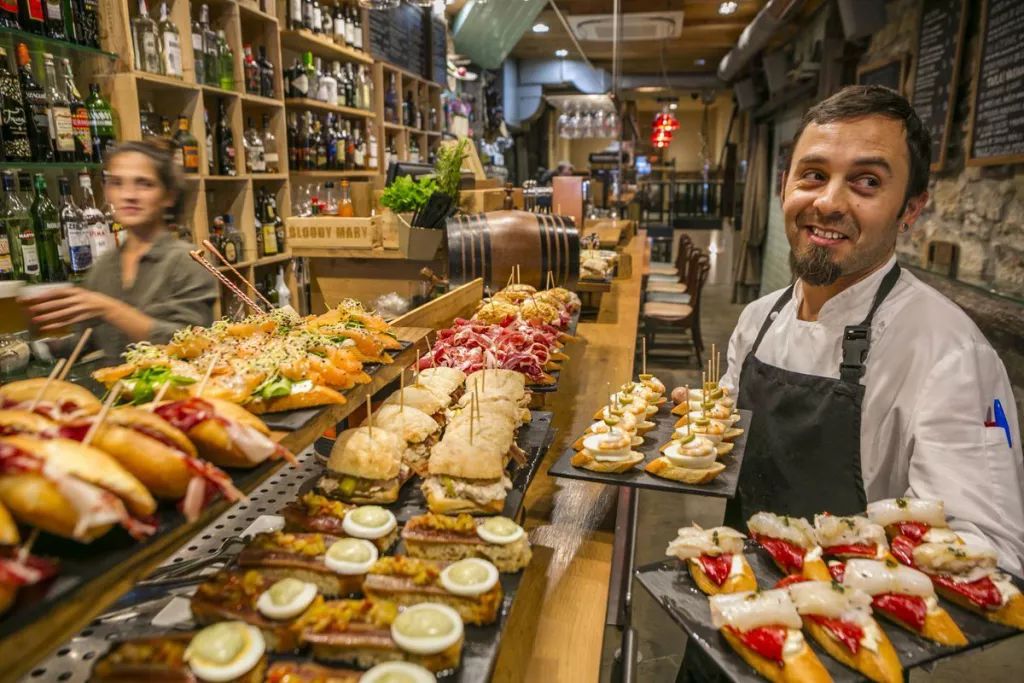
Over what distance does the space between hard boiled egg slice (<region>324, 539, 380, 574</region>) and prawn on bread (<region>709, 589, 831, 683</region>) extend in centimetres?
61

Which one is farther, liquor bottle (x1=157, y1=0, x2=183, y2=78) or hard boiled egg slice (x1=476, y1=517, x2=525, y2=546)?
liquor bottle (x1=157, y1=0, x2=183, y2=78)

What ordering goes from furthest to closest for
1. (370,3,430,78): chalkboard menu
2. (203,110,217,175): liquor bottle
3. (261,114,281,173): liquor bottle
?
1. (370,3,430,78): chalkboard menu
2. (261,114,281,173): liquor bottle
3. (203,110,217,175): liquor bottle

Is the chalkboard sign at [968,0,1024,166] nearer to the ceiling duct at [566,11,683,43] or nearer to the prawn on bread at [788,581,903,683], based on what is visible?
the prawn on bread at [788,581,903,683]

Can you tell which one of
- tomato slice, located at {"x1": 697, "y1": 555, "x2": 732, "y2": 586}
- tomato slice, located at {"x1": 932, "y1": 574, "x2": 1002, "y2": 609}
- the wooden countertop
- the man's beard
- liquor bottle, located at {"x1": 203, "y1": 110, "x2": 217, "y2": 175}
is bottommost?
the wooden countertop

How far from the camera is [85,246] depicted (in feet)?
9.86

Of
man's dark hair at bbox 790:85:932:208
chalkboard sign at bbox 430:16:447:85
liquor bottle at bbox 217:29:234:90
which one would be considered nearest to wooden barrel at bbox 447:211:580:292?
man's dark hair at bbox 790:85:932:208

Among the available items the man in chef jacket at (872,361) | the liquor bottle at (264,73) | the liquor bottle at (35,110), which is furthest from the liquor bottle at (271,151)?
the man in chef jacket at (872,361)

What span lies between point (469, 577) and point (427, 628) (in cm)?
13

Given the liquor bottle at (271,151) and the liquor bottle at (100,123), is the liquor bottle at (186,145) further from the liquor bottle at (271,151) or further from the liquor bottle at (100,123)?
the liquor bottle at (271,151)

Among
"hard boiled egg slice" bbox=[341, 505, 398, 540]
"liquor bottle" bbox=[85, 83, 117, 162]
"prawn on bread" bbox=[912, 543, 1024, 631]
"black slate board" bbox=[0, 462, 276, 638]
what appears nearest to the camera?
"black slate board" bbox=[0, 462, 276, 638]

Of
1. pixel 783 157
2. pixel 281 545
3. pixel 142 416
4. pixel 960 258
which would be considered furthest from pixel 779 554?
pixel 783 157

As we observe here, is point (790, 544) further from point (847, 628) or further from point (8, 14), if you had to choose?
point (8, 14)

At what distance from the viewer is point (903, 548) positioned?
1317 mm

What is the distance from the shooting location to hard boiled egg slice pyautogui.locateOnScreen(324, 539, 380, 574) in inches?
45.8
